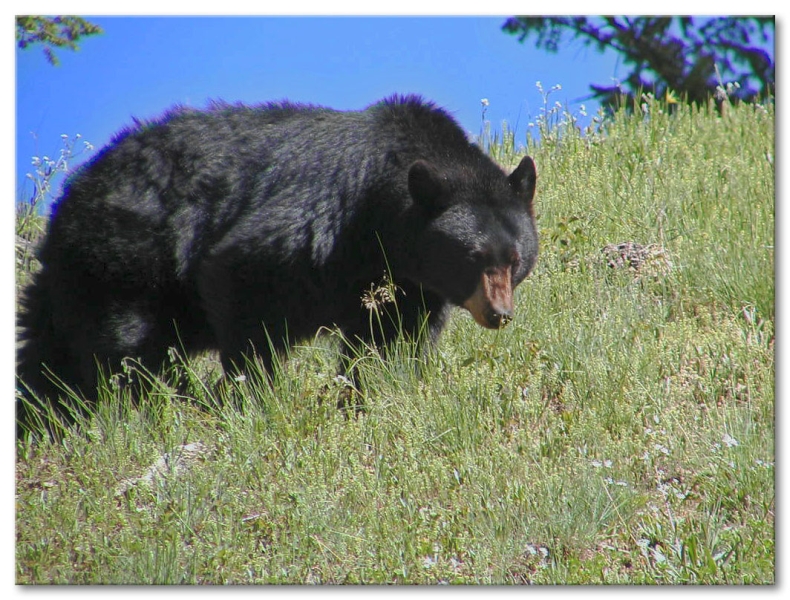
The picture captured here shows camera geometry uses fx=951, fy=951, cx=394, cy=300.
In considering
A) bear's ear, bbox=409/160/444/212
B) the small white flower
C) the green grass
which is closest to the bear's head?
bear's ear, bbox=409/160/444/212

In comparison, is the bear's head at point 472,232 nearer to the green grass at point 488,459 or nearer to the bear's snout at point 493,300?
the bear's snout at point 493,300

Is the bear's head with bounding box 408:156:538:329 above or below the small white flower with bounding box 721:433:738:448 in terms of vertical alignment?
above

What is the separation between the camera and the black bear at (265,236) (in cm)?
418

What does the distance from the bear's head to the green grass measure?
0.21 meters

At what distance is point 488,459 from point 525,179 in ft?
Result: 4.73

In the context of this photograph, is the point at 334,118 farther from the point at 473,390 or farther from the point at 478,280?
the point at 473,390

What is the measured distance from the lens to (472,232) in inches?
165

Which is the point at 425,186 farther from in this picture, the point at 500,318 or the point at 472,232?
the point at 500,318

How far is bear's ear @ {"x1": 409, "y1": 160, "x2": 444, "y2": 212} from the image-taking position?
13.5 ft

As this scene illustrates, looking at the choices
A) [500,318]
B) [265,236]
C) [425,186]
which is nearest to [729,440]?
[500,318]

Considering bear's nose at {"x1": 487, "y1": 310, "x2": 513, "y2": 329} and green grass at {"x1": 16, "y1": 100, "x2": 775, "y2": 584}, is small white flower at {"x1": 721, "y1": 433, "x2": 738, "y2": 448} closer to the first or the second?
green grass at {"x1": 16, "y1": 100, "x2": 775, "y2": 584}

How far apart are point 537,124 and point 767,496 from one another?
216 centimetres

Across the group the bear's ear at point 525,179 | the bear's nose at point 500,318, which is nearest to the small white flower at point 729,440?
the bear's nose at point 500,318

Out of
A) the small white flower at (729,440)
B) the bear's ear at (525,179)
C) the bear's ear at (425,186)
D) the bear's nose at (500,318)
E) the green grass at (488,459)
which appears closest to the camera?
the green grass at (488,459)
